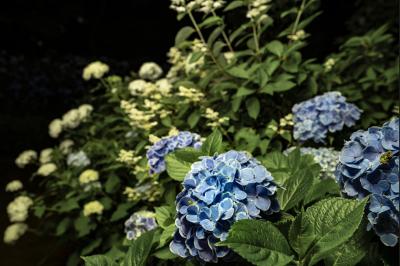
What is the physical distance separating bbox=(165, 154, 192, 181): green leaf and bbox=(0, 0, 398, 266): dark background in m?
2.09

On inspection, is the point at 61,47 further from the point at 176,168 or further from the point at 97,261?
the point at 97,261

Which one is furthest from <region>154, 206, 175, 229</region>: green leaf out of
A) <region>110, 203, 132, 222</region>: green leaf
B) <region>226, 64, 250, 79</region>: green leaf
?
<region>110, 203, 132, 222</region>: green leaf

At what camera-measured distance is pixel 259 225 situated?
873 millimetres

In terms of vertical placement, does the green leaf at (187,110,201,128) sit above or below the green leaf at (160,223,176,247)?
below

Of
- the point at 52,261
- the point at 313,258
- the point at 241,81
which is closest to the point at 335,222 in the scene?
the point at 313,258

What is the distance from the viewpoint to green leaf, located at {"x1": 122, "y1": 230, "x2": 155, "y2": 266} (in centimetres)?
108

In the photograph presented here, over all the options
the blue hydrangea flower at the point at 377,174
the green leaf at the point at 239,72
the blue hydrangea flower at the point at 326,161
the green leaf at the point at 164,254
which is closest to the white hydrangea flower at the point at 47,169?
the green leaf at the point at 239,72

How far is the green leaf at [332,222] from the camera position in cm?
84

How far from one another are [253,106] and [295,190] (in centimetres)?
103

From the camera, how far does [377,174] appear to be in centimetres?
93

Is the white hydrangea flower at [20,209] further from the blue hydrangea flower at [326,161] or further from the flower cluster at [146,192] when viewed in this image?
the blue hydrangea flower at [326,161]

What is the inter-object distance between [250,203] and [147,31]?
30.5ft

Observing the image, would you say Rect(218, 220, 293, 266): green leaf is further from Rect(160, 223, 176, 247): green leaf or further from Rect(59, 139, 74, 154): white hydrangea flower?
Rect(59, 139, 74, 154): white hydrangea flower

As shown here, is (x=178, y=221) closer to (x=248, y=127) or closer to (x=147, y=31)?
(x=248, y=127)
